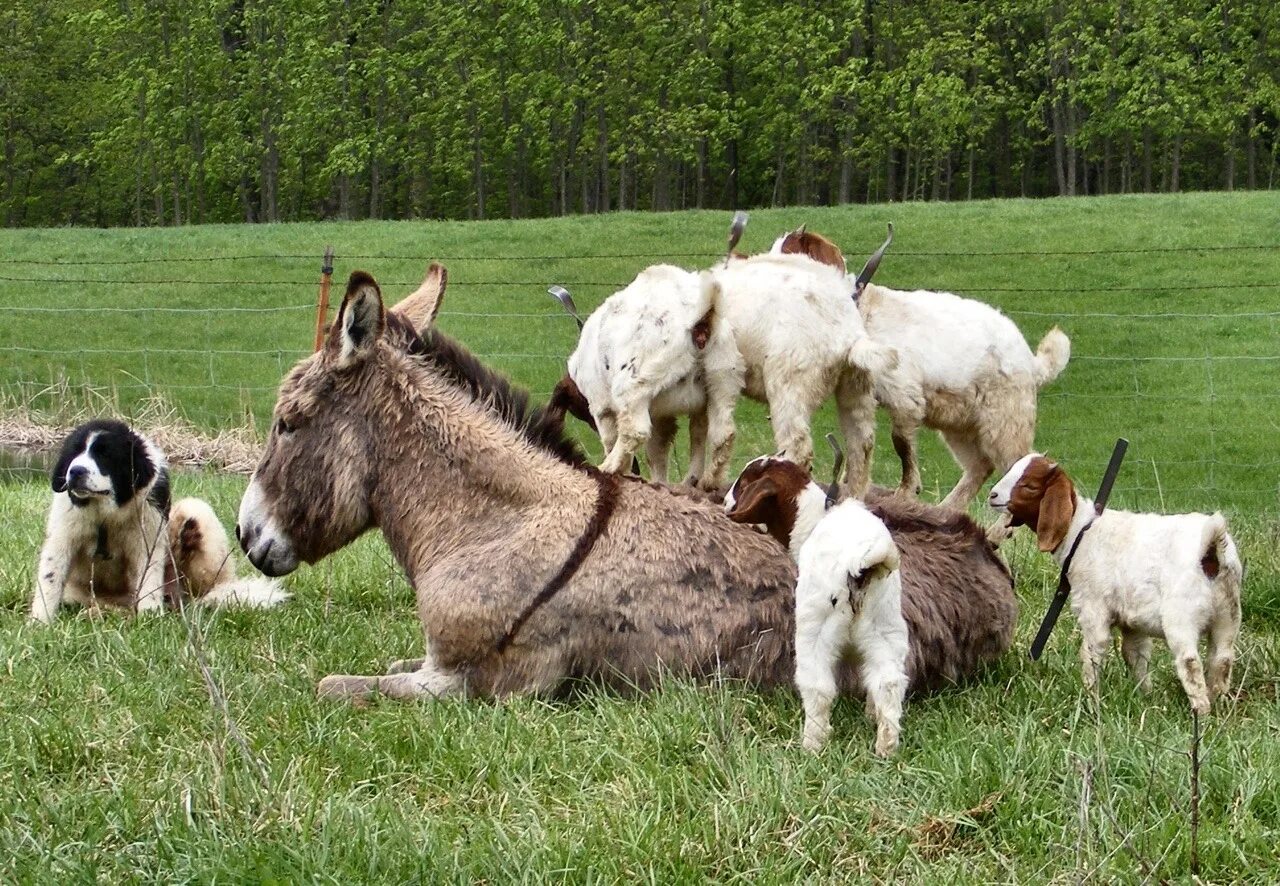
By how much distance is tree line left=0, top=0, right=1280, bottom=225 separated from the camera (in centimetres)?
4000

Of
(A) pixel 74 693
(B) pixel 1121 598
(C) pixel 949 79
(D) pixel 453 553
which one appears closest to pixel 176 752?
(A) pixel 74 693

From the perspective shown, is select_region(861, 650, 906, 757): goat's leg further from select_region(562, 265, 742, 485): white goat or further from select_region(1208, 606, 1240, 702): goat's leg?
select_region(562, 265, 742, 485): white goat

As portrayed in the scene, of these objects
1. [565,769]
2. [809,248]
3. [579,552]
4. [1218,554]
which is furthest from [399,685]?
[809,248]

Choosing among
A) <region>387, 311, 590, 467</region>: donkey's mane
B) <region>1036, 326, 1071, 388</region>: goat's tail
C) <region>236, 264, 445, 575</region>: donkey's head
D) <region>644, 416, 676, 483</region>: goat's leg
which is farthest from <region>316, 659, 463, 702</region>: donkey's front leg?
<region>1036, 326, 1071, 388</region>: goat's tail

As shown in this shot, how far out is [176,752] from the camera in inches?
161

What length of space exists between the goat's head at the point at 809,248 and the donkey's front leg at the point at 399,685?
294cm

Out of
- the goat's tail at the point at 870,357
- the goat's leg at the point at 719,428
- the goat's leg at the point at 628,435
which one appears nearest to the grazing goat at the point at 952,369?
the goat's tail at the point at 870,357

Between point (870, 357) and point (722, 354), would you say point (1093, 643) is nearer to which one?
point (870, 357)

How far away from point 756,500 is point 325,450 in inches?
63.8

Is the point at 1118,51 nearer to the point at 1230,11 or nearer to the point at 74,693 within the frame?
the point at 1230,11

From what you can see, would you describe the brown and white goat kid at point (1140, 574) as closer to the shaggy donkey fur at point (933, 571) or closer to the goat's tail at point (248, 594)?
the shaggy donkey fur at point (933, 571)

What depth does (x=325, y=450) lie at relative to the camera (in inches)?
207

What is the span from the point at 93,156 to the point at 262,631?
140 ft

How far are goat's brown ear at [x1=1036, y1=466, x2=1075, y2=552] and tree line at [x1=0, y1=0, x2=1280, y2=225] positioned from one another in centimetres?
3470
